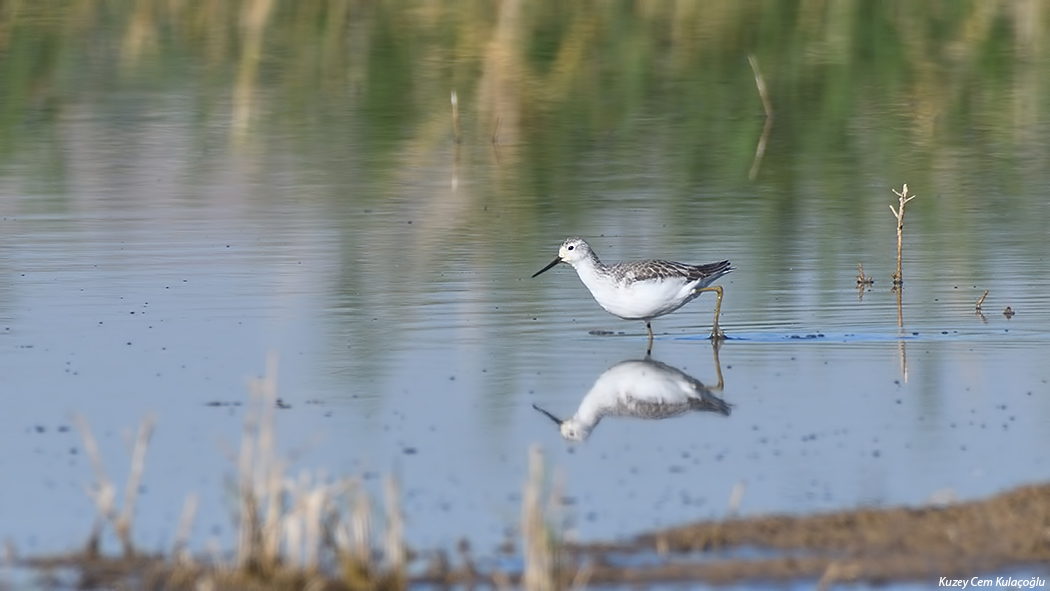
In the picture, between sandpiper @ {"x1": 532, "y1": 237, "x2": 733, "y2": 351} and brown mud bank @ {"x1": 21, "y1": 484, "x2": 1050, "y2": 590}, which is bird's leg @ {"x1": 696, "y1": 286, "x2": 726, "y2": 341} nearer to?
sandpiper @ {"x1": 532, "y1": 237, "x2": 733, "y2": 351}

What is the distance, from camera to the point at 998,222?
16.1 metres

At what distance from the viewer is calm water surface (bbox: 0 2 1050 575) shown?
878 centimetres

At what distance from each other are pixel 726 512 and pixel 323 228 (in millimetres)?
8918

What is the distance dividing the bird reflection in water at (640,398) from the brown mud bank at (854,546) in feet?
6.49

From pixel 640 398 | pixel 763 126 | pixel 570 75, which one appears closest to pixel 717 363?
pixel 640 398

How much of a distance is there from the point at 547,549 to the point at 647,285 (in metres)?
5.45

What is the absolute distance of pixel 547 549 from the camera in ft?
21.8

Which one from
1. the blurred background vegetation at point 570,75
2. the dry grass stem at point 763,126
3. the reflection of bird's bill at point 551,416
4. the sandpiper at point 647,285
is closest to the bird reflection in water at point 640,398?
the reflection of bird's bill at point 551,416

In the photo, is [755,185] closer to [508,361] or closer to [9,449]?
[508,361]

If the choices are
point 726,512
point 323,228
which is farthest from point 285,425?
point 323,228

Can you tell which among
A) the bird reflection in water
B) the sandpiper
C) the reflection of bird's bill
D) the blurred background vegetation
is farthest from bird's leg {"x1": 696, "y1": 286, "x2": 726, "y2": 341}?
the blurred background vegetation

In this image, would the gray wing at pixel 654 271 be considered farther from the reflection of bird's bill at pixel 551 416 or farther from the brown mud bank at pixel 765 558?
the brown mud bank at pixel 765 558

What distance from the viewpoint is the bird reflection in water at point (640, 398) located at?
391 inches

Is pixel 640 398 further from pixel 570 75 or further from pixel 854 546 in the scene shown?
pixel 570 75
